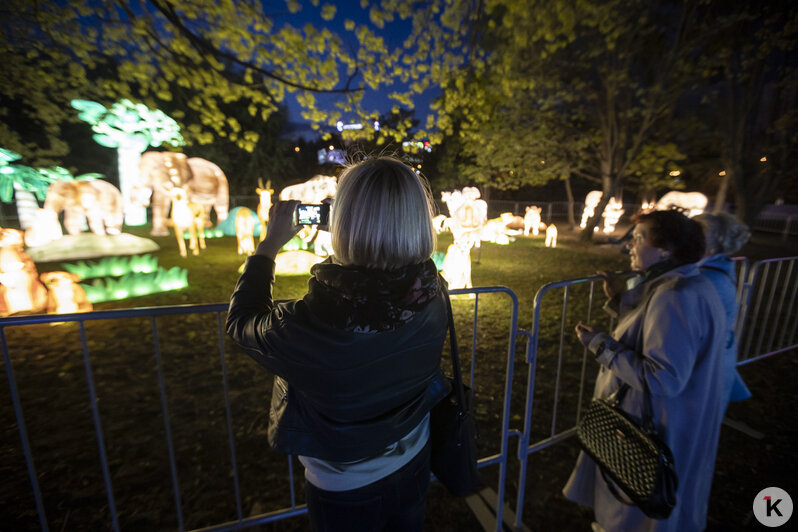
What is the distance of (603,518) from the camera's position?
2090 mm

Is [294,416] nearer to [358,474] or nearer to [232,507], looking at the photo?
[358,474]

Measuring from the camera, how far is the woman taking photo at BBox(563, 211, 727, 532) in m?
1.63

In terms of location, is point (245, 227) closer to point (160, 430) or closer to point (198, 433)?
point (160, 430)

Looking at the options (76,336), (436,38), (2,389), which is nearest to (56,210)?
(76,336)

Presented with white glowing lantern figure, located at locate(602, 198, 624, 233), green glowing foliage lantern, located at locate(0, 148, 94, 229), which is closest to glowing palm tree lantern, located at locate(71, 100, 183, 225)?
green glowing foliage lantern, located at locate(0, 148, 94, 229)

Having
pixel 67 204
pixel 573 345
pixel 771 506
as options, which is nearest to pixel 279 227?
pixel 771 506

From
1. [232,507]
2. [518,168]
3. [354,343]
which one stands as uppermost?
[518,168]

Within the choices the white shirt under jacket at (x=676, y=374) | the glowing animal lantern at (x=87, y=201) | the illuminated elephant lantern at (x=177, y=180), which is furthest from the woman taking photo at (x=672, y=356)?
the glowing animal lantern at (x=87, y=201)

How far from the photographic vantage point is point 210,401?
11.9 feet

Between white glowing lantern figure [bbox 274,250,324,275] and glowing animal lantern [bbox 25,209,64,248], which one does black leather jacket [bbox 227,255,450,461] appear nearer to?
white glowing lantern figure [bbox 274,250,324,275]

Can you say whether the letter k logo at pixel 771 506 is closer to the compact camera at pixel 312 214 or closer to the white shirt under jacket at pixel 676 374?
the white shirt under jacket at pixel 676 374

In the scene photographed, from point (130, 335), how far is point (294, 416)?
5382mm

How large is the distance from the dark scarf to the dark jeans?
69 cm

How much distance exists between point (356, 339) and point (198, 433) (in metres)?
3.11
